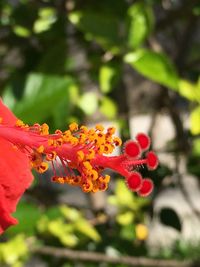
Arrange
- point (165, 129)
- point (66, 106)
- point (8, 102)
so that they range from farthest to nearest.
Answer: point (165, 129) < point (66, 106) < point (8, 102)

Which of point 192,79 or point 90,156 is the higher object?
point 192,79

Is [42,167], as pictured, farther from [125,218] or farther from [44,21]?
[125,218]

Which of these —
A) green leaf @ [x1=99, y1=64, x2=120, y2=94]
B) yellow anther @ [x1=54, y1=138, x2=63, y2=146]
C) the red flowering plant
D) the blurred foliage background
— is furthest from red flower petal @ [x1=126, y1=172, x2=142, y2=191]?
green leaf @ [x1=99, y1=64, x2=120, y2=94]

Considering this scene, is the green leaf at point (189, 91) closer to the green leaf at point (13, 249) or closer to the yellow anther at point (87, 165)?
the green leaf at point (13, 249)

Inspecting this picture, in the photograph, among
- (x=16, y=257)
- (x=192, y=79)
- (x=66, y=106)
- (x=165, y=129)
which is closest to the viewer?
(x=66, y=106)

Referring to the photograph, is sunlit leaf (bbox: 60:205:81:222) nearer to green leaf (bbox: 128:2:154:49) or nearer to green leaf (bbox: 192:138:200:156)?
green leaf (bbox: 192:138:200:156)

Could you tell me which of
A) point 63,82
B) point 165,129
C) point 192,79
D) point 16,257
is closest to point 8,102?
point 63,82

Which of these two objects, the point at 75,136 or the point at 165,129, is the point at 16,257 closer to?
the point at 75,136

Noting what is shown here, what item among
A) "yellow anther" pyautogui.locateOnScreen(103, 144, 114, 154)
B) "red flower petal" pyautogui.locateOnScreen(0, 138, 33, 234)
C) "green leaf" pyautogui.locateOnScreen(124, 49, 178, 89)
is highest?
"green leaf" pyautogui.locateOnScreen(124, 49, 178, 89)
